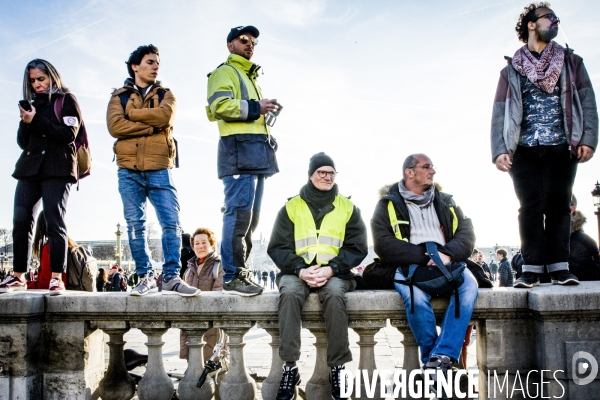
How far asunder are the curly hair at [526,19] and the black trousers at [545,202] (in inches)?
41.6

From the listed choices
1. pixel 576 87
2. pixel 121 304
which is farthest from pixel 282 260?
pixel 576 87

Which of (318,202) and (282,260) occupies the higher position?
(318,202)

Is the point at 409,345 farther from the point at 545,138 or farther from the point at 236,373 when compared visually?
the point at 545,138

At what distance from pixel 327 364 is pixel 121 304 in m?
1.47

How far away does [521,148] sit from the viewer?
4.12 meters

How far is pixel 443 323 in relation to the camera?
11.7ft

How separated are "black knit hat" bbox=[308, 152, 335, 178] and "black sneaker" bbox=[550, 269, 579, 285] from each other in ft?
5.88

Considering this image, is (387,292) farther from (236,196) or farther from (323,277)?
(236,196)

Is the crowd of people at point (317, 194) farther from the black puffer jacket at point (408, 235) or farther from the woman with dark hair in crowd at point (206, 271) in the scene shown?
the woman with dark hair in crowd at point (206, 271)

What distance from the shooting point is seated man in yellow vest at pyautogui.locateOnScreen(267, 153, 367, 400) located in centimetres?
350

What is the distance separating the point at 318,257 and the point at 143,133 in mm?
1745

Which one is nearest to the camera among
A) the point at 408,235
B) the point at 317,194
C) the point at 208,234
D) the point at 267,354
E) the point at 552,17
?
the point at 408,235

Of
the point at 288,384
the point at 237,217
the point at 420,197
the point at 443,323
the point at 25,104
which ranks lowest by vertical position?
the point at 288,384

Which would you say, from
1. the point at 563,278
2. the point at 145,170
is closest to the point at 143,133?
the point at 145,170
